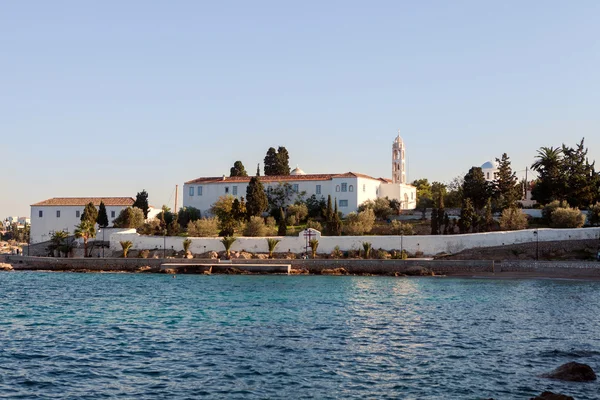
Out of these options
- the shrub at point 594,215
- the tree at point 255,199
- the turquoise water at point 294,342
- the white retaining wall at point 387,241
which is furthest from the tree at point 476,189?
the turquoise water at point 294,342

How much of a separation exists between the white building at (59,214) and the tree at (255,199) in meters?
16.9

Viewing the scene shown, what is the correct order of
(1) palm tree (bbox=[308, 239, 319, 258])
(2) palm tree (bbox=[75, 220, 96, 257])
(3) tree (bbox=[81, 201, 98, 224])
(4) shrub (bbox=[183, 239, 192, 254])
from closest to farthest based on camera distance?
(1) palm tree (bbox=[308, 239, 319, 258])
(4) shrub (bbox=[183, 239, 192, 254])
(2) palm tree (bbox=[75, 220, 96, 257])
(3) tree (bbox=[81, 201, 98, 224])

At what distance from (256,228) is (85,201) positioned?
1074 inches

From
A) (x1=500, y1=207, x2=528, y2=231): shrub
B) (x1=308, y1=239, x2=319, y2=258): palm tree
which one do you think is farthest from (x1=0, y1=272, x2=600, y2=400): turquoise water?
(x1=500, y1=207, x2=528, y2=231): shrub

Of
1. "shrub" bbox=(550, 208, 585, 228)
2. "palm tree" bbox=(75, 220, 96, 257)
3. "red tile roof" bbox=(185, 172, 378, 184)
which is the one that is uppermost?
"red tile roof" bbox=(185, 172, 378, 184)

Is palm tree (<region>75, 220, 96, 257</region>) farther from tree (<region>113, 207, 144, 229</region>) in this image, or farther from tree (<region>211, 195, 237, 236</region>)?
tree (<region>211, 195, 237, 236</region>)

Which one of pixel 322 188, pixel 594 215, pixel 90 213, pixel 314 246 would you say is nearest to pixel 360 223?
pixel 314 246

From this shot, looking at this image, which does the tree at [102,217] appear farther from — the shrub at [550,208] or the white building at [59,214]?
the shrub at [550,208]

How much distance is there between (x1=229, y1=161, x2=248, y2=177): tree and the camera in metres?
95.8

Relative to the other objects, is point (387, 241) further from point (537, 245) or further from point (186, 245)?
point (186, 245)

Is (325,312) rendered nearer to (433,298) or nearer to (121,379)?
(433,298)

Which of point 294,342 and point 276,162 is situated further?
point 276,162

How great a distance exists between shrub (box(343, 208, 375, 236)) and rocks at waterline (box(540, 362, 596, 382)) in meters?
52.3

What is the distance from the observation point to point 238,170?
315ft
